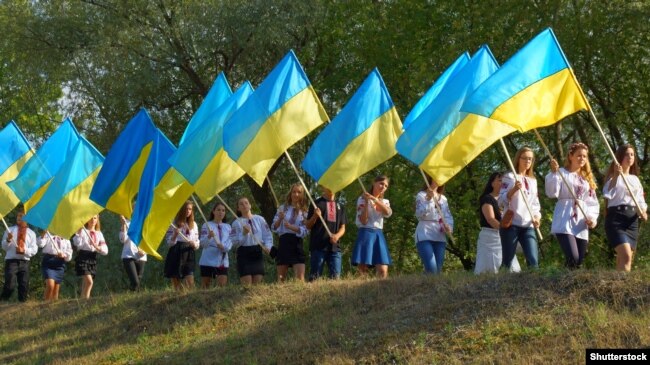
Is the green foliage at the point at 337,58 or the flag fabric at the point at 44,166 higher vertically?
the green foliage at the point at 337,58

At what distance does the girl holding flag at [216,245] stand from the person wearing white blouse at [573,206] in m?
5.97

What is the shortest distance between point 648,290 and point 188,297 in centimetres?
673

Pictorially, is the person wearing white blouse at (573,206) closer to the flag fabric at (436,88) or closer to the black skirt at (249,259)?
the flag fabric at (436,88)

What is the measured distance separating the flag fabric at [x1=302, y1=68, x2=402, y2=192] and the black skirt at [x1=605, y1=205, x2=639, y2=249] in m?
3.87

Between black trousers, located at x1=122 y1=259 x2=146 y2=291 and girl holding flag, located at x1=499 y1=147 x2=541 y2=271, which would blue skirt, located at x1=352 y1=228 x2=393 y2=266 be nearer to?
girl holding flag, located at x1=499 y1=147 x2=541 y2=271

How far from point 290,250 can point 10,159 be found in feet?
20.4

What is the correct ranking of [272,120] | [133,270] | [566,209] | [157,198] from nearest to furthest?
1. [566,209]
2. [272,120]
3. [157,198]
4. [133,270]

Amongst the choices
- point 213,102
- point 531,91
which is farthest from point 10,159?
point 531,91

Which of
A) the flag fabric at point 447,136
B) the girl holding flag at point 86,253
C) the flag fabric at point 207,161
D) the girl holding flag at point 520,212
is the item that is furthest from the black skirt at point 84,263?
the girl holding flag at point 520,212

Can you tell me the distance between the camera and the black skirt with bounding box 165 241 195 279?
17.7m

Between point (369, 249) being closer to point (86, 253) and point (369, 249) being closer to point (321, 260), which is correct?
point (321, 260)

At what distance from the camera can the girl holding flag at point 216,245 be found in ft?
56.5

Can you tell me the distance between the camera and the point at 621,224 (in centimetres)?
1231

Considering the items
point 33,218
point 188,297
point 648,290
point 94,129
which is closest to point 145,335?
point 188,297
